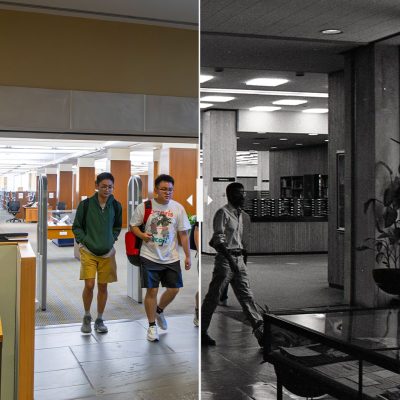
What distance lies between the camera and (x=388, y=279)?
0.55m

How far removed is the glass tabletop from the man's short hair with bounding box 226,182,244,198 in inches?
5.0

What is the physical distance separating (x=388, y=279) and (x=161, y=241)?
2.54 meters

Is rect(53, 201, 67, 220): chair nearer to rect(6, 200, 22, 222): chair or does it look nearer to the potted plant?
rect(6, 200, 22, 222): chair

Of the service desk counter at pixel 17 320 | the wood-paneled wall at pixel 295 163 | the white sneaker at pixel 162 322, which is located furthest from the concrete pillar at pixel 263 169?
the white sneaker at pixel 162 322

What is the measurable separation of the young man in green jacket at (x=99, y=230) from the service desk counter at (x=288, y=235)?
2926 mm

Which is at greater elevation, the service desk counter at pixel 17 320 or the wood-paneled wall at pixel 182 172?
the wood-paneled wall at pixel 182 172

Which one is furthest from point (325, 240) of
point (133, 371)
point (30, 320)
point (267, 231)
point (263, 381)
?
point (133, 371)

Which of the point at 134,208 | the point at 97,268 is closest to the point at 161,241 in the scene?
the point at 97,268

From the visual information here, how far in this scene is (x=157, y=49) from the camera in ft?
9.61

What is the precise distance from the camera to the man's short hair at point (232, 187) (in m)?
0.52

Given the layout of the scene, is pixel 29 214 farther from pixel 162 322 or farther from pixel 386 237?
pixel 386 237

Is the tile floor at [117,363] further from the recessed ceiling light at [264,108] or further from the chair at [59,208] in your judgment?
the chair at [59,208]

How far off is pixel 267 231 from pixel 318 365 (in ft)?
0.43

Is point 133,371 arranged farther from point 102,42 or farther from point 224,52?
point 224,52
